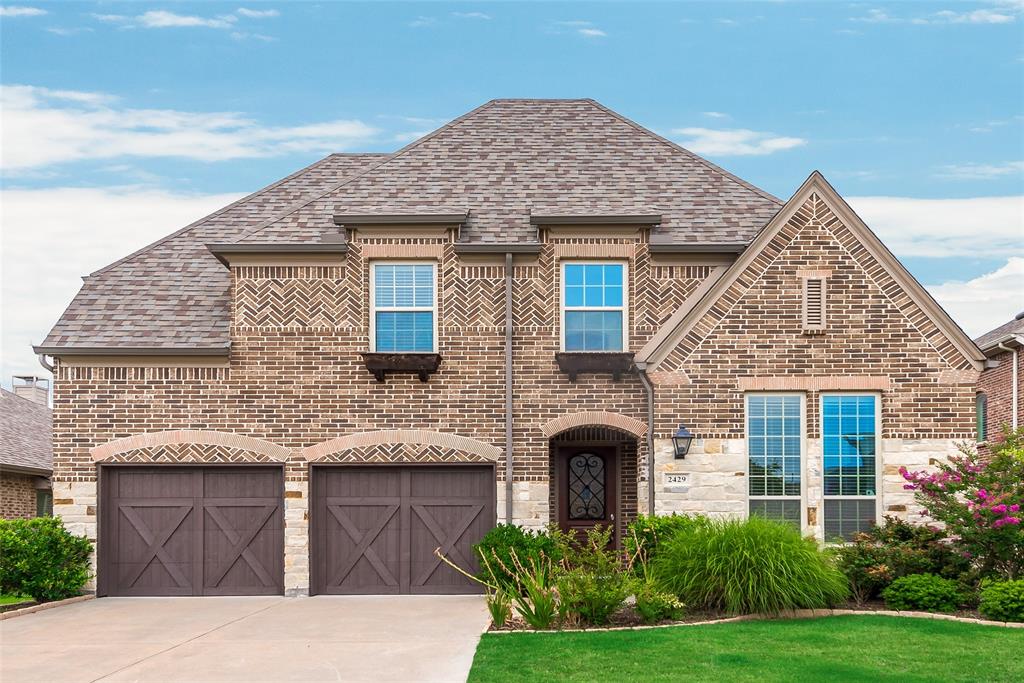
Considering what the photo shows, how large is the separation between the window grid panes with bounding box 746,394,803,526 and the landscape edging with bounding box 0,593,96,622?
11048mm

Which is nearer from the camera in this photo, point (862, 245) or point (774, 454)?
point (774, 454)

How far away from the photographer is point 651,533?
615 inches

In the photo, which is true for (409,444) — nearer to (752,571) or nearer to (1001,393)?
(752,571)

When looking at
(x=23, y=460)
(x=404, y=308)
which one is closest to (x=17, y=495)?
(x=23, y=460)

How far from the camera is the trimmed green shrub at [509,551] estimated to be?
16.1 metres

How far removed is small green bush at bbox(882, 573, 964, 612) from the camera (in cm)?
1423

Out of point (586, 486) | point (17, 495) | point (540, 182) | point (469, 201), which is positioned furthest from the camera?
point (17, 495)

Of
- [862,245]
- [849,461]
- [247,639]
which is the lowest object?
[247,639]

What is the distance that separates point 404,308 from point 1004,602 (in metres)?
10.2

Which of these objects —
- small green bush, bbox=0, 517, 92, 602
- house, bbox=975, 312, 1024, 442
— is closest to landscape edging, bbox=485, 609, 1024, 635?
small green bush, bbox=0, 517, 92, 602

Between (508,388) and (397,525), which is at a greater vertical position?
(508,388)

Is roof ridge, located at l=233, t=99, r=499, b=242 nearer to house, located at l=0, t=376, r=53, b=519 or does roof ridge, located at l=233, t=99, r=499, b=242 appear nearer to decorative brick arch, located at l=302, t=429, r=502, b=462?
decorative brick arch, located at l=302, t=429, r=502, b=462

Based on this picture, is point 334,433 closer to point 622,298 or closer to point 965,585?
point 622,298

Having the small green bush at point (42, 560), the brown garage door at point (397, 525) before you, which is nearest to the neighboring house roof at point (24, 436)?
the small green bush at point (42, 560)
